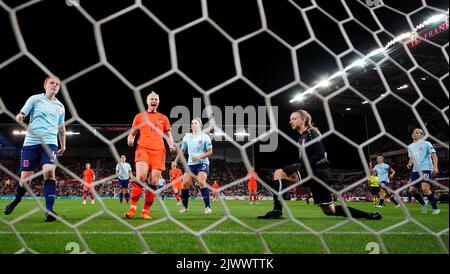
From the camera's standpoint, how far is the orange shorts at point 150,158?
13.6 feet

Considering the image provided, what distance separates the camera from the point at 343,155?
92.1 ft

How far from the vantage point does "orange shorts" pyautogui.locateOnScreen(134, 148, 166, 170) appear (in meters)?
4.14

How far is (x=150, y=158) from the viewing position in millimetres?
4227

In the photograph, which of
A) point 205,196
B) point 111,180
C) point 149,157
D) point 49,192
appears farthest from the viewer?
point 111,180

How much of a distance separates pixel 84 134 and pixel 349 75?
19.3 metres

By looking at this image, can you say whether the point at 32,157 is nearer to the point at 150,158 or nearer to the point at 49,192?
the point at 49,192

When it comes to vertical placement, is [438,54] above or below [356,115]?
below

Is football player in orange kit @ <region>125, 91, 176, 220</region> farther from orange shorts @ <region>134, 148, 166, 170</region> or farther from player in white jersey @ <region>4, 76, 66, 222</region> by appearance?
player in white jersey @ <region>4, 76, 66, 222</region>

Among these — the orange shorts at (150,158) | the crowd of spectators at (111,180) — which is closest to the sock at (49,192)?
the orange shorts at (150,158)

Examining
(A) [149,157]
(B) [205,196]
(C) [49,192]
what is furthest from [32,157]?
(B) [205,196]

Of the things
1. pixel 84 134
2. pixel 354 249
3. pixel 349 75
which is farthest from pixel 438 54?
pixel 84 134

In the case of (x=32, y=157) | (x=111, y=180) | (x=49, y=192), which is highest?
(x=111, y=180)

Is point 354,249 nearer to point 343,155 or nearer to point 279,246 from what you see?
point 279,246
